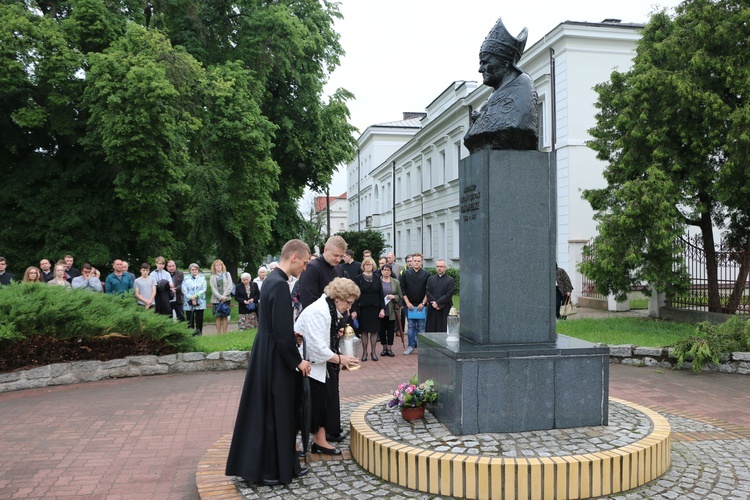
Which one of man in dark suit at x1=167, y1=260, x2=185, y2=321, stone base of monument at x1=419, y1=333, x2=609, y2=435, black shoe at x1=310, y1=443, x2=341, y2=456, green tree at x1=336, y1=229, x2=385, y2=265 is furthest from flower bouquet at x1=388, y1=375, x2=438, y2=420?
green tree at x1=336, y1=229, x2=385, y2=265

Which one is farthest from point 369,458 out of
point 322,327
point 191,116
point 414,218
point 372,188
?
point 372,188

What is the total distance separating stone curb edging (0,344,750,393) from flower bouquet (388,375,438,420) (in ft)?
17.1

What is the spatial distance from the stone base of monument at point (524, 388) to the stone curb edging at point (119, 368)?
586 cm

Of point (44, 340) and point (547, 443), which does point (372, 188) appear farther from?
point (547, 443)

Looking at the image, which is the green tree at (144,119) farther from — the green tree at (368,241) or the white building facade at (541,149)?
the green tree at (368,241)

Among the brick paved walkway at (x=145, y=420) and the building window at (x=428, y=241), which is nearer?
the brick paved walkway at (x=145, y=420)

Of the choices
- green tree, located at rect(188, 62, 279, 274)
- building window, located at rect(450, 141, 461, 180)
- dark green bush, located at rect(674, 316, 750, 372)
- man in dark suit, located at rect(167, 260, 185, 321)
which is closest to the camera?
dark green bush, located at rect(674, 316, 750, 372)

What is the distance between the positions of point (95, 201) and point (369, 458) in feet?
57.1

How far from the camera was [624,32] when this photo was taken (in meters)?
20.1

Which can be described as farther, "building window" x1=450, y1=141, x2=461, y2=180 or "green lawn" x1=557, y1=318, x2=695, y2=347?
"building window" x1=450, y1=141, x2=461, y2=180

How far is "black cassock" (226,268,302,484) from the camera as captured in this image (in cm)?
455

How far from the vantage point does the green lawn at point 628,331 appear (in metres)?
10.9

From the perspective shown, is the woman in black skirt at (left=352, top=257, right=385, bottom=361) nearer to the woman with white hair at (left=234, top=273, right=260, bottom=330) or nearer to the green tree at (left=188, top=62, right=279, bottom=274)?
the woman with white hair at (left=234, top=273, right=260, bottom=330)

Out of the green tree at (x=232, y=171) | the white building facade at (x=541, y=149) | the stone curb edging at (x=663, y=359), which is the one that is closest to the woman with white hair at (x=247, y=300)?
the white building facade at (x=541, y=149)
